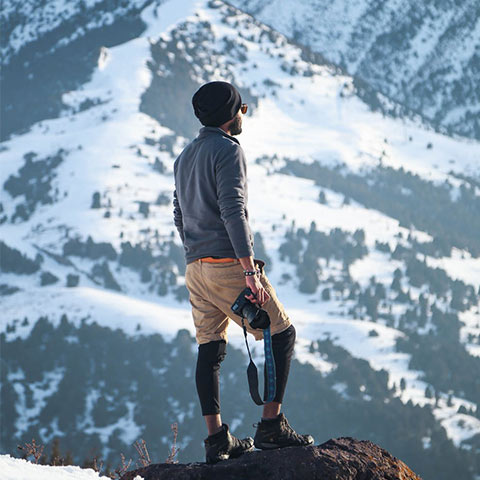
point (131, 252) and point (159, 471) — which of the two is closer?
point (159, 471)

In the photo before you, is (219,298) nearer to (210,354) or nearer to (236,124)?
(210,354)

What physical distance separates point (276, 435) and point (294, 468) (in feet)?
2.06

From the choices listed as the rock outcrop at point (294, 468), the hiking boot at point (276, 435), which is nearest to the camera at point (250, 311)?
the hiking boot at point (276, 435)

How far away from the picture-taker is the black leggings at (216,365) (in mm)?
7621

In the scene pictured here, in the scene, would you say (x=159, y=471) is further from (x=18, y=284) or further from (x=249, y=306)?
(x=18, y=284)

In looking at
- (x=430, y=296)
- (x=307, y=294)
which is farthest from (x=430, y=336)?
(x=307, y=294)

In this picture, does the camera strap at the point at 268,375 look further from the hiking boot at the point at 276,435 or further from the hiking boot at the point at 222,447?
the hiking boot at the point at 222,447

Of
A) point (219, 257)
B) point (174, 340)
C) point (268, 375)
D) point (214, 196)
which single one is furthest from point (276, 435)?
point (174, 340)

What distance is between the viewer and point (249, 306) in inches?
288

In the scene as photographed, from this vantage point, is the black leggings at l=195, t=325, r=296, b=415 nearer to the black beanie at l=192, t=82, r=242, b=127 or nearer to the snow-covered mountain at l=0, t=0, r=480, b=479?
the black beanie at l=192, t=82, r=242, b=127

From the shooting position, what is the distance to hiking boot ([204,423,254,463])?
7.76 metres

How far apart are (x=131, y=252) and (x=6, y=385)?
40073 mm

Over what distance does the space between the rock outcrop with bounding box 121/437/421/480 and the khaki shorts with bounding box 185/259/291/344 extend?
3.73ft

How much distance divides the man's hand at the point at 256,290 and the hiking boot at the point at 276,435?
1.33 meters
